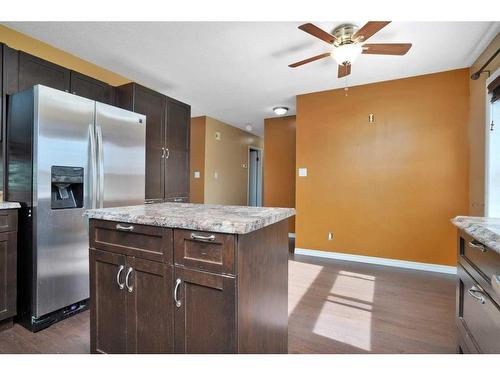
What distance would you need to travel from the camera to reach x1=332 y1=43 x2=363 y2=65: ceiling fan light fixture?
6.99 feet

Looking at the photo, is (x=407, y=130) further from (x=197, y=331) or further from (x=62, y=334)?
(x=62, y=334)

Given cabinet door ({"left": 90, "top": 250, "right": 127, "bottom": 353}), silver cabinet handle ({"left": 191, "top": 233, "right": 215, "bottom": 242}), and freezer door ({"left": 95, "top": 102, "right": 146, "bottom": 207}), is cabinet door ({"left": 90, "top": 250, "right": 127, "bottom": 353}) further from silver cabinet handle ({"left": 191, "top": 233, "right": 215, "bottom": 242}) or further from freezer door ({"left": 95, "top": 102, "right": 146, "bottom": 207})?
freezer door ({"left": 95, "top": 102, "right": 146, "bottom": 207})

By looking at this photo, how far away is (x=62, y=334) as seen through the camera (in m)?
1.79

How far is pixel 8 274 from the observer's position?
182cm

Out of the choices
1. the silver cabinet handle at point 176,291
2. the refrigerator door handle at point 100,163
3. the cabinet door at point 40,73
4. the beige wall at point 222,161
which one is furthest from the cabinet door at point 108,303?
the beige wall at point 222,161

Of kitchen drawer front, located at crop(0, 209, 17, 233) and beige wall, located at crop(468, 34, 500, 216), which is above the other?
beige wall, located at crop(468, 34, 500, 216)

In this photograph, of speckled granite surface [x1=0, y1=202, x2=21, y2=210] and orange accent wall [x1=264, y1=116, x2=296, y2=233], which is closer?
speckled granite surface [x1=0, y1=202, x2=21, y2=210]

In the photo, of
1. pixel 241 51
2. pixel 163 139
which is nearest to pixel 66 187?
pixel 163 139

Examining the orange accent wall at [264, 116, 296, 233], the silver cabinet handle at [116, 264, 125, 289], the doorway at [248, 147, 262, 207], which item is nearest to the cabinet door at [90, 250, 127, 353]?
the silver cabinet handle at [116, 264, 125, 289]

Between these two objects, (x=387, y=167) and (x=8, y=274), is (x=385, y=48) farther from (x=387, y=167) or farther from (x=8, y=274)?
(x=8, y=274)

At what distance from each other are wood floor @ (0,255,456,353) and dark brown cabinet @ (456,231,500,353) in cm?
43

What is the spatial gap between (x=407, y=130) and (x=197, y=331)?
3.47m

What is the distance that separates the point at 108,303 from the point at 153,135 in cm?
223
